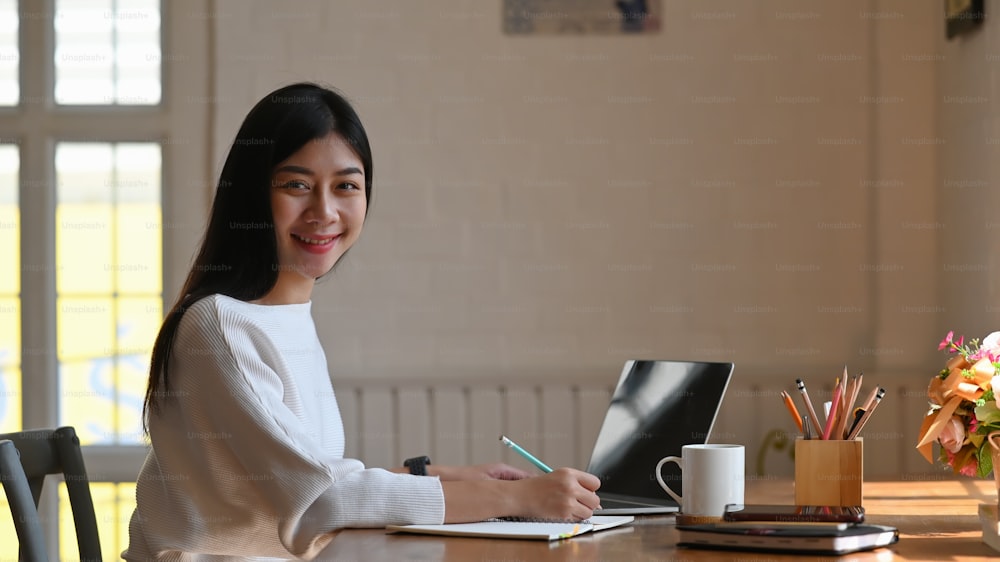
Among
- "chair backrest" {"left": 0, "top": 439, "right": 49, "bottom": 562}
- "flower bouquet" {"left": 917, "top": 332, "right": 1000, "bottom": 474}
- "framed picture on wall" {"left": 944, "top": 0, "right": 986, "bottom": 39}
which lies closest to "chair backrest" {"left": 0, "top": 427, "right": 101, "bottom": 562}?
"chair backrest" {"left": 0, "top": 439, "right": 49, "bottom": 562}

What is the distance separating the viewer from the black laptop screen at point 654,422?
5.69ft

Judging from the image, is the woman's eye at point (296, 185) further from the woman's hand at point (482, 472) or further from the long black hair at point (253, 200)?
the woman's hand at point (482, 472)

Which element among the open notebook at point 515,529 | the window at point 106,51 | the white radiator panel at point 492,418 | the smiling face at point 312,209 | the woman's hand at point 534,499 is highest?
the window at point 106,51

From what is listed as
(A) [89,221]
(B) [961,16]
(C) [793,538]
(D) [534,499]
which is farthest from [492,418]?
(C) [793,538]

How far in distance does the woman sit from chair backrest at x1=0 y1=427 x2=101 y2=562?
0.22m

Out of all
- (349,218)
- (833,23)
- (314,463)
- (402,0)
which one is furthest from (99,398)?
(833,23)

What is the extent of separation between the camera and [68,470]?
190 cm

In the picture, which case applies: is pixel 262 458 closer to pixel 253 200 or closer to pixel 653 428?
pixel 253 200

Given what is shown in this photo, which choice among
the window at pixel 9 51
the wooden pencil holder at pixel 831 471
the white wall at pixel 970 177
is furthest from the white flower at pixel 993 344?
the window at pixel 9 51

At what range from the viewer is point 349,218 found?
75.4 inches

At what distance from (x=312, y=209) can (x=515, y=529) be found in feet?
2.33

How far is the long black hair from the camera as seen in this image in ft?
5.93

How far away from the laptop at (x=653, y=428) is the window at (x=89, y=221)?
2229mm

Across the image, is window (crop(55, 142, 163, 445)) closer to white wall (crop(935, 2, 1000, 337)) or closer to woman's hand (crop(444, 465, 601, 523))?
woman's hand (crop(444, 465, 601, 523))
